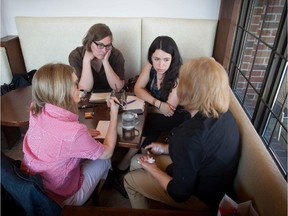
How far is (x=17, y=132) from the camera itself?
238 cm

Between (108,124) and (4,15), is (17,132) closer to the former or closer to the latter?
(4,15)

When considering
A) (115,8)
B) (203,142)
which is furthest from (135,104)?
(115,8)

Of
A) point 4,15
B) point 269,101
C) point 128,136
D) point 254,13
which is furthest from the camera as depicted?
point 4,15

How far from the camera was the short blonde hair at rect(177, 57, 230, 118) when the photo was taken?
1006mm

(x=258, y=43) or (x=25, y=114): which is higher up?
(x=258, y=43)

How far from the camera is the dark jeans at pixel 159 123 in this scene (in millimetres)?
1796

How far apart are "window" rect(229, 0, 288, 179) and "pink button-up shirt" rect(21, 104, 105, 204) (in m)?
0.96

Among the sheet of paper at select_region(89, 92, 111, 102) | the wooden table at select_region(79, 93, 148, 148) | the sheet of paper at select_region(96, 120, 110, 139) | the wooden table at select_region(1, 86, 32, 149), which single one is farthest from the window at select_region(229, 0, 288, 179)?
the wooden table at select_region(1, 86, 32, 149)

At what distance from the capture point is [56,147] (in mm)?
1067

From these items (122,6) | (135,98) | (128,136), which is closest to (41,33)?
(122,6)

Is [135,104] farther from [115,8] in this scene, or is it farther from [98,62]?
[115,8]

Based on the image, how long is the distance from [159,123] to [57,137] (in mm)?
937

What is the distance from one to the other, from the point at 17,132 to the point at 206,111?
82.9 inches

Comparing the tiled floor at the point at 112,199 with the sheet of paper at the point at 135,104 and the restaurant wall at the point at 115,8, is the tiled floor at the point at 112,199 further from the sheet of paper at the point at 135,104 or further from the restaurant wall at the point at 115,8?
the restaurant wall at the point at 115,8
